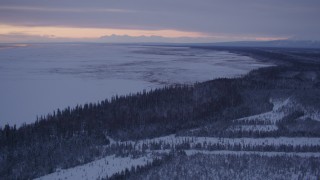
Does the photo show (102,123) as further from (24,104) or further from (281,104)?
(281,104)

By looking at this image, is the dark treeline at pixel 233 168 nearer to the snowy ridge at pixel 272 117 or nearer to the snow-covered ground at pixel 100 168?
the snow-covered ground at pixel 100 168

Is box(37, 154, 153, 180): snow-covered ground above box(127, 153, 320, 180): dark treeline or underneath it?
underneath

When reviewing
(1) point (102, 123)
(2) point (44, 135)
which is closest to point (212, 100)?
(1) point (102, 123)

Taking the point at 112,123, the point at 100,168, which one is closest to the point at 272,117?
the point at 112,123

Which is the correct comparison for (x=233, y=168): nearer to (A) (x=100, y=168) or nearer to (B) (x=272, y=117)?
(A) (x=100, y=168)

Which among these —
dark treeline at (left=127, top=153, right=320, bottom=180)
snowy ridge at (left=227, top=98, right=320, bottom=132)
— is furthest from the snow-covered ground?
snowy ridge at (left=227, top=98, right=320, bottom=132)

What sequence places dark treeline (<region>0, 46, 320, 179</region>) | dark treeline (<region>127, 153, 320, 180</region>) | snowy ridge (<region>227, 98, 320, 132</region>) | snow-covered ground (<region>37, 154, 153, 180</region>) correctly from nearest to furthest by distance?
dark treeline (<region>127, 153, 320, 180</region>)
snow-covered ground (<region>37, 154, 153, 180</region>)
dark treeline (<region>0, 46, 320, 179</region>)
snowy ridge (<region>227, 98, 320, 132</region>)

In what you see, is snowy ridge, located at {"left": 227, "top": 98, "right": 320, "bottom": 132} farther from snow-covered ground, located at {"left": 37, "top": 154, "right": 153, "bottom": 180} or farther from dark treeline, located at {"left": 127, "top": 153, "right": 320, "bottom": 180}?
snow-covered ground, located at {"left": 37, "top": 154, "right": 153, "bottom": 180}
